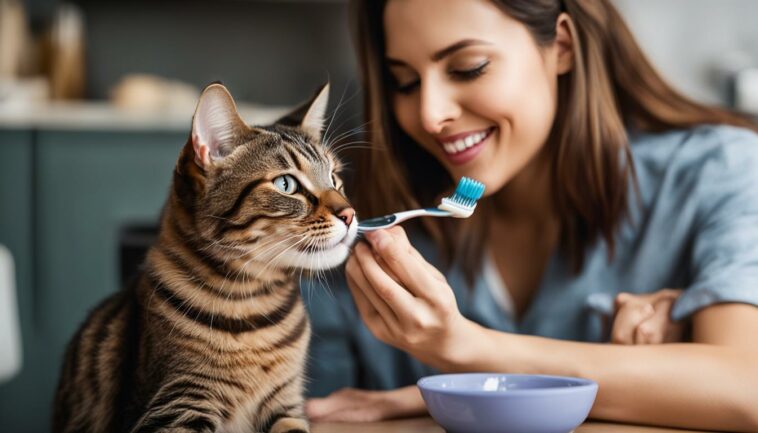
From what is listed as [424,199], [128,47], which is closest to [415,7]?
[424,199]

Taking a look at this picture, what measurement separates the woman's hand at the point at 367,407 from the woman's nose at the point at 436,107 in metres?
0.45

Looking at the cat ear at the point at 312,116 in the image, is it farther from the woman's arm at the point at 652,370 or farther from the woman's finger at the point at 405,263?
the woman's arm at the point at 652,370

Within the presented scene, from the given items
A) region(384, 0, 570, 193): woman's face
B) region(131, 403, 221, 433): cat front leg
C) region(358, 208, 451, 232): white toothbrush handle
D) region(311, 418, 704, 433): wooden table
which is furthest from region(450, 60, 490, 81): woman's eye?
region(131, 403, 221, 433): cat front leg

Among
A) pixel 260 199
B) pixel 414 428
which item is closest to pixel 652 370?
pixel 414 428

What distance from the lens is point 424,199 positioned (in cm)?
167

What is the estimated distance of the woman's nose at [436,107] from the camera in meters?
1.33

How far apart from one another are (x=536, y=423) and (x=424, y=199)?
0.94 meters

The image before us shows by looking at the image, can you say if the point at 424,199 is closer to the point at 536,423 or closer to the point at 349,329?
the point at 349,329

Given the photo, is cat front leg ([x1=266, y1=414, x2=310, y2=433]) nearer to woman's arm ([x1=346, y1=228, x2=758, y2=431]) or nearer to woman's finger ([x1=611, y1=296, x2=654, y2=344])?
woman's arm ([x1=346, y1=228, x2=758, y2=431])

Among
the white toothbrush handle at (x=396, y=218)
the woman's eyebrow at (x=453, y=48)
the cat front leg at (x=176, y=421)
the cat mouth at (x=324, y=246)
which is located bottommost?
the cat front leg at (x=176, y=421)

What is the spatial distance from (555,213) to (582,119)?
0.78 ft

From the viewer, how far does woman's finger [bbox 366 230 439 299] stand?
966 mm

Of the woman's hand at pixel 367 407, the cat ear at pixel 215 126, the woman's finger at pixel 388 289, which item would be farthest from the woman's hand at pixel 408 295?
the cat ear at pixel 215 126

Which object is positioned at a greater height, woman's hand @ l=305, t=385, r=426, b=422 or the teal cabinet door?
woman's hand @ l=305, t=385, r=426, b=422
